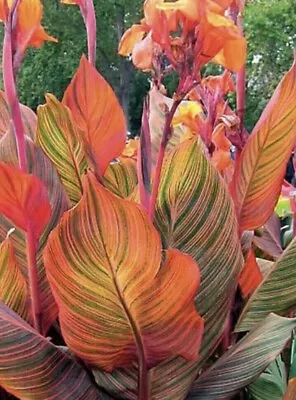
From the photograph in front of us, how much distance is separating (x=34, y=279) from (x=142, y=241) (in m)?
0.10

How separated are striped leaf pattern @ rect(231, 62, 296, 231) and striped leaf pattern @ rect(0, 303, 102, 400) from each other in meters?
0.16

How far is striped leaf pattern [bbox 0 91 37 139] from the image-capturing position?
496 mm

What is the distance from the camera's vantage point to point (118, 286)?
340 mm

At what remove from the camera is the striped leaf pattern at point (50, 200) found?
0.41 m

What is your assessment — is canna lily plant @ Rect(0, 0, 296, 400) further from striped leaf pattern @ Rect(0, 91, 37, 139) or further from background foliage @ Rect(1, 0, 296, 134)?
background foliage @ Rect(1, 0, 296, 134)

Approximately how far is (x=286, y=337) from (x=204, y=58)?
6.2 inches

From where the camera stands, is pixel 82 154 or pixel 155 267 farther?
pixel 82 154

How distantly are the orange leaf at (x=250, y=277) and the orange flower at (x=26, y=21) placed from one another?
7.9 inches

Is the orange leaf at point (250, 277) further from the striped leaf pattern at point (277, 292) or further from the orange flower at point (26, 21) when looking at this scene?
the orange flower at point (26, 21)

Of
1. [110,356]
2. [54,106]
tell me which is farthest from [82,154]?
[110,356]

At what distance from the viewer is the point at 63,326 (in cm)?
36

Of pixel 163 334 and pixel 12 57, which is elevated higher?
pixel 12 57

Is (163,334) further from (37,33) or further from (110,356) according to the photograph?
(37,33)

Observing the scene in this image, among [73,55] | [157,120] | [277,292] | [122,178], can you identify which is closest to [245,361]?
[277,292]
